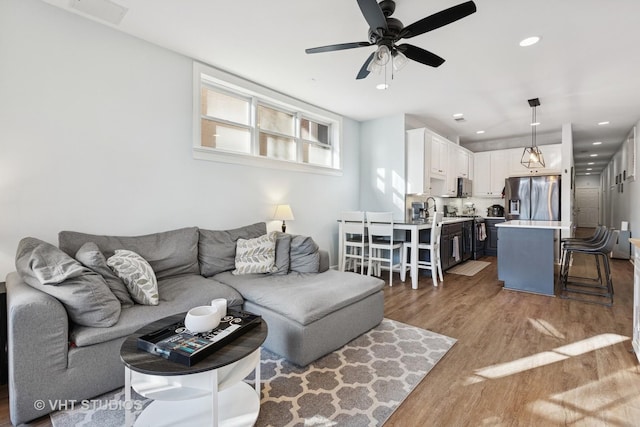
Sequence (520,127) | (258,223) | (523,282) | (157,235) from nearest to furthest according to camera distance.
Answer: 1. (157,235)
2. (258,223)
3. (523,282)
4. (520,127)

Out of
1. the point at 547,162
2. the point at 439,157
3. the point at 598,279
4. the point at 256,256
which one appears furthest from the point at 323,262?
the point at 547,162

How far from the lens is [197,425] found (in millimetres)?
1501

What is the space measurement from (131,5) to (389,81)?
2725 millimetres

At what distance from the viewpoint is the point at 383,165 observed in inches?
210

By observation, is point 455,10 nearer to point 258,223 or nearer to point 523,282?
point 258,223

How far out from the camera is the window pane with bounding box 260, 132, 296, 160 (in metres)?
4.09

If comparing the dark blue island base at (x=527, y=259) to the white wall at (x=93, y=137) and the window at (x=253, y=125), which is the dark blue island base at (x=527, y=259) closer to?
the window at (x=253, y=125)

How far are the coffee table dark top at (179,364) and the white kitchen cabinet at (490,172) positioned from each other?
6.82 metres

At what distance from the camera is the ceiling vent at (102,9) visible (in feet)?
7.61

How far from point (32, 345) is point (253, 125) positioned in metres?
3.03

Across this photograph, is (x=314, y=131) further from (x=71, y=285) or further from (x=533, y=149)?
(x=71, y=285)

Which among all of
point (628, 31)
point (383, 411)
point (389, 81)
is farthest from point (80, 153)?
point (628, 31)

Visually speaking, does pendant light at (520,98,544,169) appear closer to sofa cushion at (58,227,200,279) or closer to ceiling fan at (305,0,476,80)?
ceiling fan at (305,0,476,80)

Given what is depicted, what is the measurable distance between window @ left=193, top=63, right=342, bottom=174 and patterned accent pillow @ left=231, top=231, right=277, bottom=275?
1.08 m
